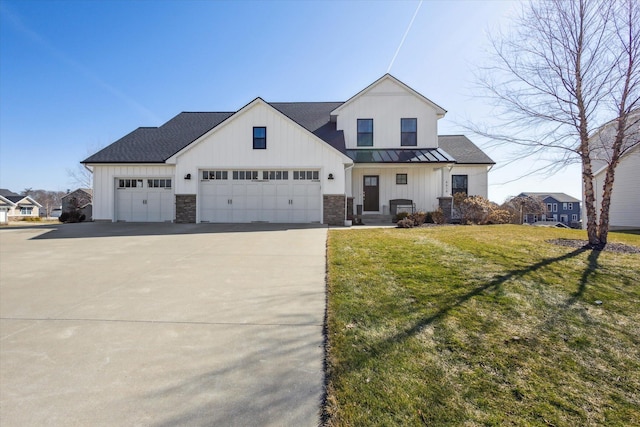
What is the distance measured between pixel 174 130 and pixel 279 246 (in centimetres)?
1536

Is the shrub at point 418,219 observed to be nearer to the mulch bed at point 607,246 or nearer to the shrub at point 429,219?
the shrub at point 429,219

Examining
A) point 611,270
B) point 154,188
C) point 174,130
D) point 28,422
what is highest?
point 174,130

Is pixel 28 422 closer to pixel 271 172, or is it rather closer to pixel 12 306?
pixel 12 306

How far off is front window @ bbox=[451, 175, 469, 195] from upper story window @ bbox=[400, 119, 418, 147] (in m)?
4.10

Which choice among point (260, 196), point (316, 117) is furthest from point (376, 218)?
point (316, 117)

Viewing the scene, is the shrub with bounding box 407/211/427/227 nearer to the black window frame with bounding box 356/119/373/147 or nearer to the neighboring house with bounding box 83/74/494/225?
the neighboring house with bounding box 83/74/494/225

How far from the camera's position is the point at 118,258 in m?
7.20

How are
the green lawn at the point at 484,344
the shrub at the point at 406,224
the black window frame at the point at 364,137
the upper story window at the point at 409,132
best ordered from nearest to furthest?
the green lawn at the point at 484,344 → the shrub at the point at 406,224 → the upper story window at the point at 409,132 → the black window frame at the point at 364,137

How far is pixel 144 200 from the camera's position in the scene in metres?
16.6

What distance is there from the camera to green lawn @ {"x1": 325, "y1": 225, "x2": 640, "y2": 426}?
2.19m

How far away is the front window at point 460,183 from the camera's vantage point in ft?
67.2

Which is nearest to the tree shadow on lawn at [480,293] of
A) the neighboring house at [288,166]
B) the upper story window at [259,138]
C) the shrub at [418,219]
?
the shrub at [418,219]

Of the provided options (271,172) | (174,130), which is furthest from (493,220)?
(174,130)

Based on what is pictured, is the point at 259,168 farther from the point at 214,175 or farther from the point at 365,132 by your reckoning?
the point at 365,132
